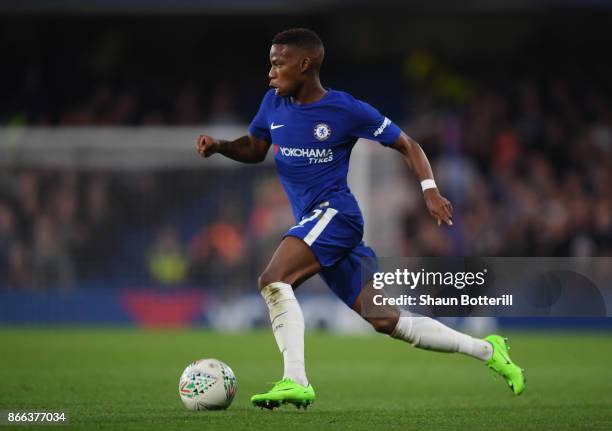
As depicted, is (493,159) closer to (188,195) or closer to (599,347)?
(188,195)

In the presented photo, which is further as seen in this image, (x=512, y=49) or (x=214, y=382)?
(x=512, y=49)

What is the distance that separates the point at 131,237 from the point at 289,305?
37.6ft

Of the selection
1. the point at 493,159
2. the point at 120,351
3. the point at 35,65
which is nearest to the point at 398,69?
the point at 493,159

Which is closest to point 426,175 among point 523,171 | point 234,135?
point 234,135

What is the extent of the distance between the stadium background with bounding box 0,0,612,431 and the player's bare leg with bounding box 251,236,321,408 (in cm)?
18

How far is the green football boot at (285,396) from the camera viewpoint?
21.0ft

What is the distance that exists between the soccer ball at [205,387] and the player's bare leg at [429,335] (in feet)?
2.95

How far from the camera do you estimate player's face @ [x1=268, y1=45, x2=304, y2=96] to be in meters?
6.91

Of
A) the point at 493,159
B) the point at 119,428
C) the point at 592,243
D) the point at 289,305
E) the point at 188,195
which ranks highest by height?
the point at 493,159

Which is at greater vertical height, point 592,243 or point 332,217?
point 592,243

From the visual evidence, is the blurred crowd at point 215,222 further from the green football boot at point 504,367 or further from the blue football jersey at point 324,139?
the blue football jersey at point 324,139

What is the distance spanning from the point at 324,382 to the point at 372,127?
300 cm

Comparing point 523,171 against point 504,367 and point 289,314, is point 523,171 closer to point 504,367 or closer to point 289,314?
point 504,367

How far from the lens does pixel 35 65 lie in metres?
23.6
